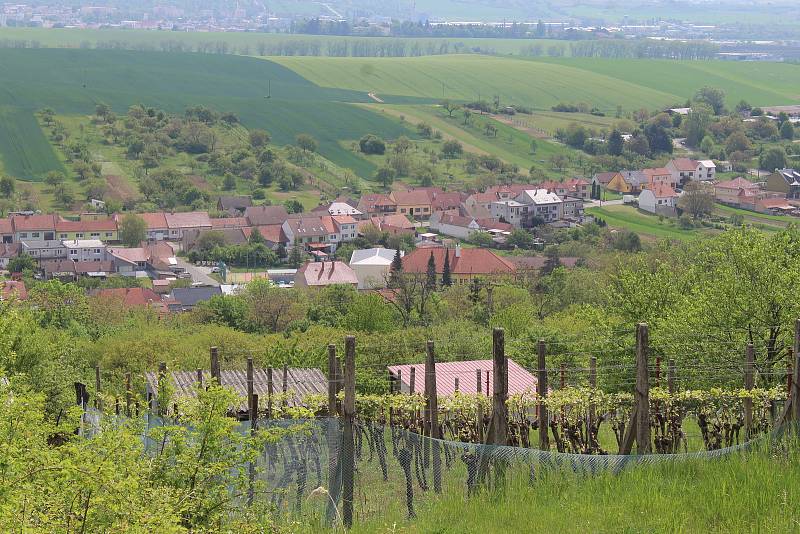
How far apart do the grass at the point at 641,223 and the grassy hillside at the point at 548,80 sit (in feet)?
180

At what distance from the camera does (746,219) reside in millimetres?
99562

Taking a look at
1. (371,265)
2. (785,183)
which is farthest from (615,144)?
(371,265)

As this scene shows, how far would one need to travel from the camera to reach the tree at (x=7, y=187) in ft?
334

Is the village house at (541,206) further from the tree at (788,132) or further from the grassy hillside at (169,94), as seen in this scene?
the tree at (788,132)

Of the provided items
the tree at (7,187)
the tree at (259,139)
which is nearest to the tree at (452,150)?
the tree at (259,139)

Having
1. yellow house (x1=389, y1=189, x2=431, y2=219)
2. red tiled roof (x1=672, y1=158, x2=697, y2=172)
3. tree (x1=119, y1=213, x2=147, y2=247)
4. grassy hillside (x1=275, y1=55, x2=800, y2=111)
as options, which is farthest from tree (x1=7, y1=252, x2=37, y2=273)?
grassy hillside (x1=275, y1=55, x2=800, y2=111)

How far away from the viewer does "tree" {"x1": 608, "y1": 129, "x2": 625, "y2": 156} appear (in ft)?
452

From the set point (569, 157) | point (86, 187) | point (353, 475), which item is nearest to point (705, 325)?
point (353, 475)

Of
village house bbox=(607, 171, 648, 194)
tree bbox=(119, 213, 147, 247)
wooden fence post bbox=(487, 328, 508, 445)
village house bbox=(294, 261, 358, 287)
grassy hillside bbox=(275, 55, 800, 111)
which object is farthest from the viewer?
grassy hillside bbox=(275, 55, 800, 111)

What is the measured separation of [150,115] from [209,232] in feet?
161

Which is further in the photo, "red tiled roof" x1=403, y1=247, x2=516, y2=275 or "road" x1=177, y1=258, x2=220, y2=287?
"road" x1=177, y1=258, x2=220, y2=287

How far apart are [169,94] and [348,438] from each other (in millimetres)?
145216

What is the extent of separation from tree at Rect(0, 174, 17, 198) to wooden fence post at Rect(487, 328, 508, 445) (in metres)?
95.7

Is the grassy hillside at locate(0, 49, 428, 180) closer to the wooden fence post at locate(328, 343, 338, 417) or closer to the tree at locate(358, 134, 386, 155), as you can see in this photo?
the tree at locate(358, 134, 386, 155)
